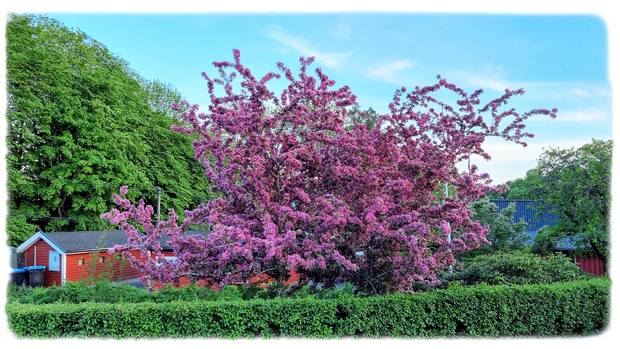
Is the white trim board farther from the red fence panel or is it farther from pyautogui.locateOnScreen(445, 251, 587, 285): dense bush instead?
the red fence panel

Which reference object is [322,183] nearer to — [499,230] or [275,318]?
[275,318]

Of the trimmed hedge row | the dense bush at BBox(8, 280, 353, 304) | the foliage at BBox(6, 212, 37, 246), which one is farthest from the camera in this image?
the foliage at BBox(6, 212, 37, 246)

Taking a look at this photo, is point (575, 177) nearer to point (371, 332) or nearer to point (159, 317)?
point (371, 332)

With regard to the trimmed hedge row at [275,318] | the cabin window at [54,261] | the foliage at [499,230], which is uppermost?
the foliage at [499,230]

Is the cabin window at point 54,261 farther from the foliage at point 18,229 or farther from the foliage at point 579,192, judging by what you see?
the foliage at point 579,192

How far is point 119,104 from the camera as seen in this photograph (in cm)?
1898

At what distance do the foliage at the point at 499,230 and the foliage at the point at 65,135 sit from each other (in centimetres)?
1242

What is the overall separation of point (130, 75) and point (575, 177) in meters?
19.9

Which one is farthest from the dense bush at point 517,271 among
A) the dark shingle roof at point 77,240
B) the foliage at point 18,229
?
the foliage at point 18,229

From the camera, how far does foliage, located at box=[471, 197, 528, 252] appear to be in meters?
11.3

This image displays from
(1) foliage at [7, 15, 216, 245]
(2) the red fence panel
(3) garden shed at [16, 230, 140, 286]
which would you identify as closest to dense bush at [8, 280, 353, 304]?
(3) garden shed at [16, 230, 140, 286]

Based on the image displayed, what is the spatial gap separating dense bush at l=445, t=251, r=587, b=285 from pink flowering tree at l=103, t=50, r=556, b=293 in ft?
5.96

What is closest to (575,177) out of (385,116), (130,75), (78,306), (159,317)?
(385,116)

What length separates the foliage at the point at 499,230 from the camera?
11.3 metres
